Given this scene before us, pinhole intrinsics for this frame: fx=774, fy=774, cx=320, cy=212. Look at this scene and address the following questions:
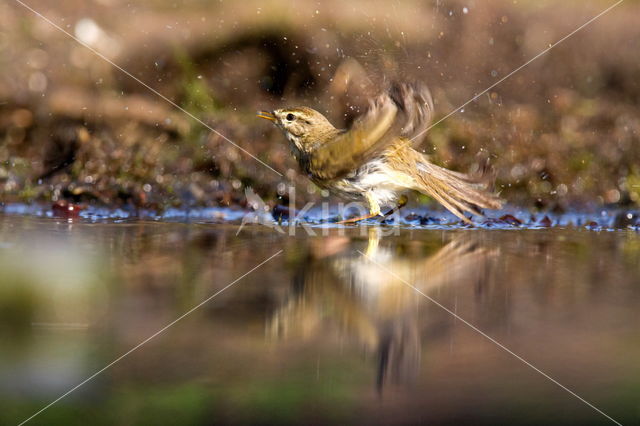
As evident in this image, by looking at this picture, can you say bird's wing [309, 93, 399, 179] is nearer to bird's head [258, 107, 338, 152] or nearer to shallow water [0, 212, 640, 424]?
bird's head [258, 107, 338, 152]

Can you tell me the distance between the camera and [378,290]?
4.36m

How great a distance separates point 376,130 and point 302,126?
123cm

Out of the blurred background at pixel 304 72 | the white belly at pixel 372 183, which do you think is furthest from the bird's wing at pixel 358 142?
the blurred background at pixel 304 72

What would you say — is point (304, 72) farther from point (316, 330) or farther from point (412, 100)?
point (316, 330)

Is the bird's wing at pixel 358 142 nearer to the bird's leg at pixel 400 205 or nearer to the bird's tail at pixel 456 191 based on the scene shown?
the bird's tail at pixel 456 191

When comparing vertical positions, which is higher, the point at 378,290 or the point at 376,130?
the point at 376,130

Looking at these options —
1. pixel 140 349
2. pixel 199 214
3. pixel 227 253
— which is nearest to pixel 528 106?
pixel 199 214

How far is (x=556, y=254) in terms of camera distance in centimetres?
551

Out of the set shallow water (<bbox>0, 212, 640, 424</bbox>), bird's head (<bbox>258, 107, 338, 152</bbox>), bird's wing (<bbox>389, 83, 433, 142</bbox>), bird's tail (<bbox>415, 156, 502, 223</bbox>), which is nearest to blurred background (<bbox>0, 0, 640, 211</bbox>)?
bird's head (<bbox>258, 107, 338, 152</bbox>)

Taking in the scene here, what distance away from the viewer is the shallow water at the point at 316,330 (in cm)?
272

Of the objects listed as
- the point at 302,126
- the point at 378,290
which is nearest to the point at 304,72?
the point at 302,126

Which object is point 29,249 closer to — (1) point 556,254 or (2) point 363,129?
(2) point 363,129

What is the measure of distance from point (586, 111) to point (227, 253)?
5.83 m

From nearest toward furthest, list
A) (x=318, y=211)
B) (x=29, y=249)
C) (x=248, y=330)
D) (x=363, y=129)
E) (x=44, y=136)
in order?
(x=248, y=330)
(x=29, y=249)
(x=363, y=129)
(x=318, y=211)
(x=44, y=136)
